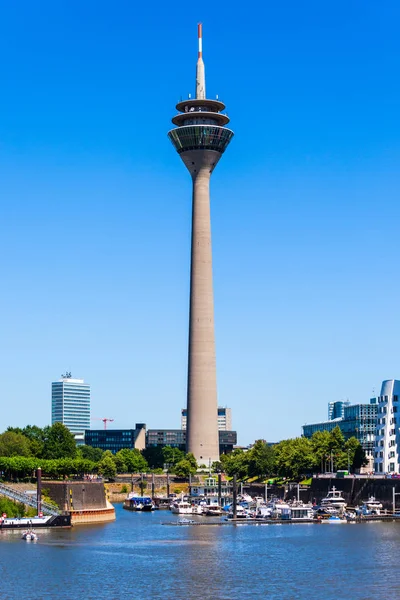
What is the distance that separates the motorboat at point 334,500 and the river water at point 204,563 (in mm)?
22078

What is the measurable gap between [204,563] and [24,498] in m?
41.9

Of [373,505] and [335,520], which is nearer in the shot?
[335,520]

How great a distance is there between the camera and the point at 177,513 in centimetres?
18275

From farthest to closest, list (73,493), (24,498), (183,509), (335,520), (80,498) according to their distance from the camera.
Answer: (183,509) → (335,520) → (80,498) → (73,493) → (24,498)

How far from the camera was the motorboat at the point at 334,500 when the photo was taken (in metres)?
166

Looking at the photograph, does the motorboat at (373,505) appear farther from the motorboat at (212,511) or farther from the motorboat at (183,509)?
the motorboat at (183,509)

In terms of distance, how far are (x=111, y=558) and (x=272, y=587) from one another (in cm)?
2375

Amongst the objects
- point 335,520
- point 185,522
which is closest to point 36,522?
point 185,522

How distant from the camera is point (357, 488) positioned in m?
172

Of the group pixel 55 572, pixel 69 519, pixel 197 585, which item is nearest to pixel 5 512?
pixel 69 519

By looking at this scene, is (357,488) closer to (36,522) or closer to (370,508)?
(370,508)

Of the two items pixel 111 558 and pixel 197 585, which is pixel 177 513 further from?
pixel 197 585

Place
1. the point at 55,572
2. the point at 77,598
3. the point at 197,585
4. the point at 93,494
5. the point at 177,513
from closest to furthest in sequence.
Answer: the point at 77,598 → the point at 197,585 → the point at 55,572 → the point at 93,494 → the point at 177,513

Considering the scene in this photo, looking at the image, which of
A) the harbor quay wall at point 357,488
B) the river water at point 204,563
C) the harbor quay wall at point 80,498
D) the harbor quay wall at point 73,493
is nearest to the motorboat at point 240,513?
the harbor quay wall at point 357,488
